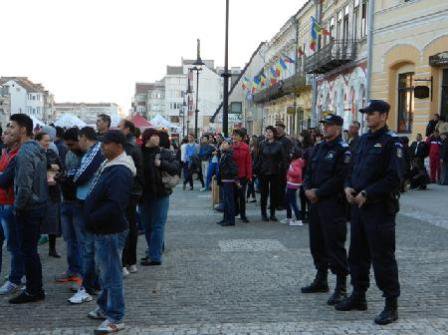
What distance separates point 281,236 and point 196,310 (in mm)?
4632

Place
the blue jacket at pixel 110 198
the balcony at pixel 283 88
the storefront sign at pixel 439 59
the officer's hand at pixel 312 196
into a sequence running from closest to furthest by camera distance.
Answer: the blue jacket at pixel 110 198, the officer's hand at pixel 312 196, the storefront sign at pixel 439 59, the balcony at pixel 283 88

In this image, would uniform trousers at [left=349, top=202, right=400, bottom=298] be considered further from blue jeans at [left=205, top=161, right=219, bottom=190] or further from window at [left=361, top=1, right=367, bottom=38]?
window at [left=361, top=1, right=367, bottom=38]

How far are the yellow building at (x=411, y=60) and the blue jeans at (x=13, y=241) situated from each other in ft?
54.6

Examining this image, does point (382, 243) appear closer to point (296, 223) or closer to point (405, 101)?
point (296, 223)

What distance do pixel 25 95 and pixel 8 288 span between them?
457 feet

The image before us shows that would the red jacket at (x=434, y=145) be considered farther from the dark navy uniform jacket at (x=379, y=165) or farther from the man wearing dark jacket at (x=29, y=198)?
the man wearing dark jacket at (x=29, y=198)

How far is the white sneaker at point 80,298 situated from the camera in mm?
6457

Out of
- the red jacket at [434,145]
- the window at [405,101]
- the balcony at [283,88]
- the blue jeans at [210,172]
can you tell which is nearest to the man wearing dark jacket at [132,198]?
the blue jeans at [210,172]

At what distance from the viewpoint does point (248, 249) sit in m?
9.47

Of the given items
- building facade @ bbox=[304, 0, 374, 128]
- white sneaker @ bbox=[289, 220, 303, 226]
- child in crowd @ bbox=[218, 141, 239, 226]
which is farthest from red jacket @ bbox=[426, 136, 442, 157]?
child in crowd @ bbox=[218, 141, 239, 226]

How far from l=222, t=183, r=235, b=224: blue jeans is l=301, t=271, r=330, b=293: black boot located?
5.08m

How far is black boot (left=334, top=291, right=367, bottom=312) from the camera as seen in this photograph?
6.16 metres

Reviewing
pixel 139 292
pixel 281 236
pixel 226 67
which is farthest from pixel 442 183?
pixel 139 292

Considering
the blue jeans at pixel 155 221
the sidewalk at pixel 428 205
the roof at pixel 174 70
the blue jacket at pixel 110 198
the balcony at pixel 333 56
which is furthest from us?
the roof at pixel 174 70
